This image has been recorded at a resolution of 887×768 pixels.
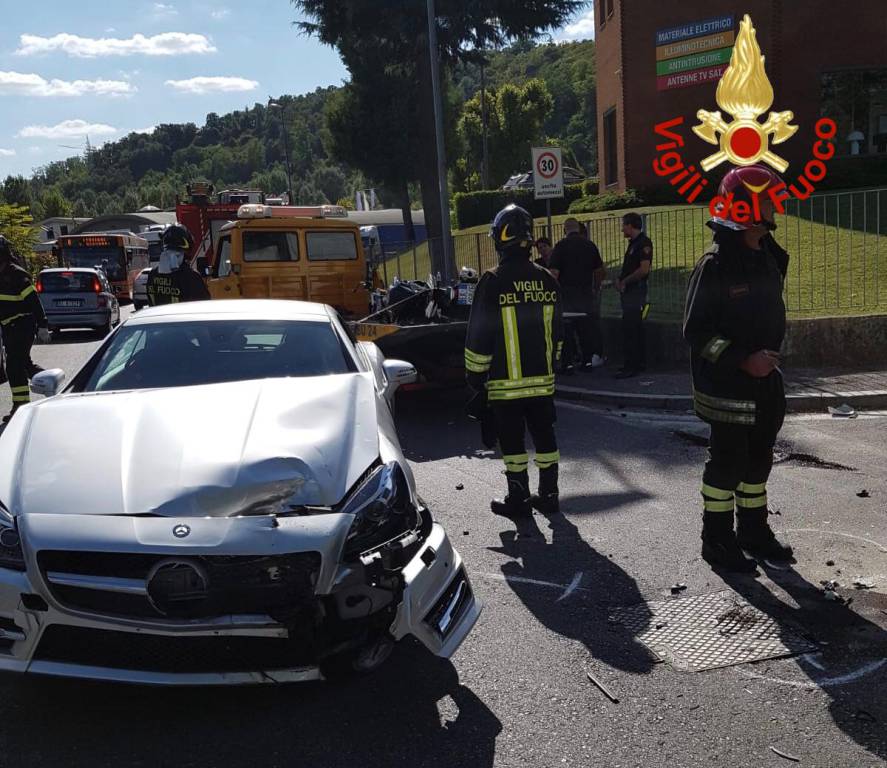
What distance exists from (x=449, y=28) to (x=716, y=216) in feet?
61.6

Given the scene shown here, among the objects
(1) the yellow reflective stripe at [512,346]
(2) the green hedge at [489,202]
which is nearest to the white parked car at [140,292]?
(2) the green hedge at [489,202]

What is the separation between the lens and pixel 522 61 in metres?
156

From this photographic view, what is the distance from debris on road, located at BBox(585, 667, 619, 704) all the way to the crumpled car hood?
1199 millimetres

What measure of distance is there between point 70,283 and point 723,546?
18059 mm

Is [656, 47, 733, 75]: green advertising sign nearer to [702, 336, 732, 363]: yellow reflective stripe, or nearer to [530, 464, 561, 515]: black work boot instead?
[530, 464, 561, 515]: black work boot

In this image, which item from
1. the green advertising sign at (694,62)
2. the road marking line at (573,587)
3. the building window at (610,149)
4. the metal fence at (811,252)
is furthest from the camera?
the building window at (610,149)

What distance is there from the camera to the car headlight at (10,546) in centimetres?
314

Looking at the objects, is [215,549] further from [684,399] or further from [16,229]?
[16,229]

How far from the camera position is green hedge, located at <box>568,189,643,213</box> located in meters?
24.4

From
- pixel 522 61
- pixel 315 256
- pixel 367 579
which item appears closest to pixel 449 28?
pixel 315 256

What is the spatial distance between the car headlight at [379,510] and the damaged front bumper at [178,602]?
0.38 feet

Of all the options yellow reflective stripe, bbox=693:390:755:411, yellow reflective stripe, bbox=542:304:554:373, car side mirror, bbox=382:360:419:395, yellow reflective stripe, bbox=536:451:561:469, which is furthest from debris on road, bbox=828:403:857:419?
car side mirror, bbox=382:360:419:395

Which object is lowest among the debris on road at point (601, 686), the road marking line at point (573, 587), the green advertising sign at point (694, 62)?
the road marking line at point (573, 587)

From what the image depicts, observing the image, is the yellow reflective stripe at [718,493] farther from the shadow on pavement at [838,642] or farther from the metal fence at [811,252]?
the metal fence at [811,252]
